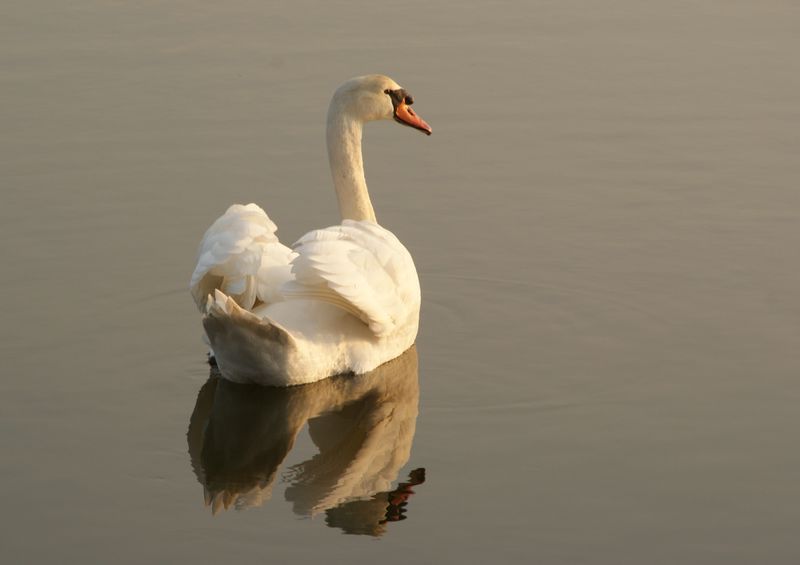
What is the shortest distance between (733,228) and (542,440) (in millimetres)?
3654

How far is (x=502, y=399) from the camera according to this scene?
9586mm

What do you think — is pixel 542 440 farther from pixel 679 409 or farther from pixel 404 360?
pixel 404 360

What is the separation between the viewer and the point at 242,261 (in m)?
9.97

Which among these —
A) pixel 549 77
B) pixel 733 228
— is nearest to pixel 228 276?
pixel 733 228

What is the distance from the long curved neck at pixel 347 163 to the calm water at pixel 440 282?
646 mm

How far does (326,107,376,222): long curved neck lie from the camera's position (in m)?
11.4

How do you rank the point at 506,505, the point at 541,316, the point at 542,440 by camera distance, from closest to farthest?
1. the point at 506,505
2. the point at 542,440
3. the point at 541,316

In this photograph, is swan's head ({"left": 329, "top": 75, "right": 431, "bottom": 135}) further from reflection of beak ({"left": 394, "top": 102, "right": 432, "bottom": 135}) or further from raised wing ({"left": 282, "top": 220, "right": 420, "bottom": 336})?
raised wing ({"left": 282, "top": 220, "right": 420, "bottom": 336})

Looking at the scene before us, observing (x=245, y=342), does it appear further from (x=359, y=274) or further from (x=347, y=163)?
(x=347, y=163)

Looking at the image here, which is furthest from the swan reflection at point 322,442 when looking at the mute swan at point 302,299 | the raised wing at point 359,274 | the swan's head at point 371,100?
the swan's head at point 371,100

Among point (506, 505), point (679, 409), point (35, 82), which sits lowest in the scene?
point (506, 505)

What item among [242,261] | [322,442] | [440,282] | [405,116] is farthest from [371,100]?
[322,442]

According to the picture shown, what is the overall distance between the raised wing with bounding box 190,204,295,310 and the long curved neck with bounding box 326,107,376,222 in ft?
3.77

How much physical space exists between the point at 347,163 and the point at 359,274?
5.79 feet
